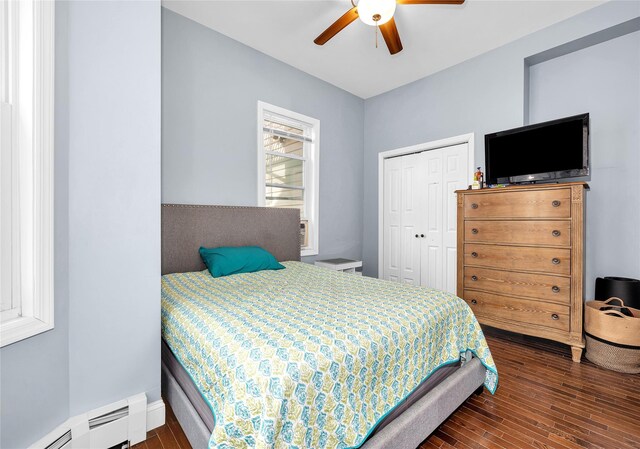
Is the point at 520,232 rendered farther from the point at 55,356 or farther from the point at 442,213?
the point at 55,356

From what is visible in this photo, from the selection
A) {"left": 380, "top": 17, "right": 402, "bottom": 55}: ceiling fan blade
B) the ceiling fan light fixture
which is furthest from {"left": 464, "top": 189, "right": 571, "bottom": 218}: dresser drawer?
the ceiling fan light fixture

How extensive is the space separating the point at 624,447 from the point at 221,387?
1957mm

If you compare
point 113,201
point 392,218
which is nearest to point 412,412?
point 113,201

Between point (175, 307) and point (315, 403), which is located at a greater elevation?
point (175, 307)

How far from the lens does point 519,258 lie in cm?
258

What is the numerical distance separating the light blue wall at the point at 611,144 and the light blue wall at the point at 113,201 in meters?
3.58

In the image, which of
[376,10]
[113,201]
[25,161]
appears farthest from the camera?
A: [376,10]

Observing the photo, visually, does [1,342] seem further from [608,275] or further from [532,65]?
[532,65]

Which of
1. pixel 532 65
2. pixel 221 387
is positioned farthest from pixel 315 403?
pixel 532 65

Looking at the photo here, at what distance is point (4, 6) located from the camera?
1.15 m

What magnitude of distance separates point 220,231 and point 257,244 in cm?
43

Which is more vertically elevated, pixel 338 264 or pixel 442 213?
pixel 442 213

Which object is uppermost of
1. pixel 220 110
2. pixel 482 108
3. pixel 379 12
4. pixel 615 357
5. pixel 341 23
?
pixel 341 23

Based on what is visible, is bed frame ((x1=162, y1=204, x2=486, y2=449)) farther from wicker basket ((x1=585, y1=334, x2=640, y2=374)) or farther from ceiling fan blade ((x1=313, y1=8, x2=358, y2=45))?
ceiling fan blade ((x1=313, y1=8, x2=358, y2=45))
